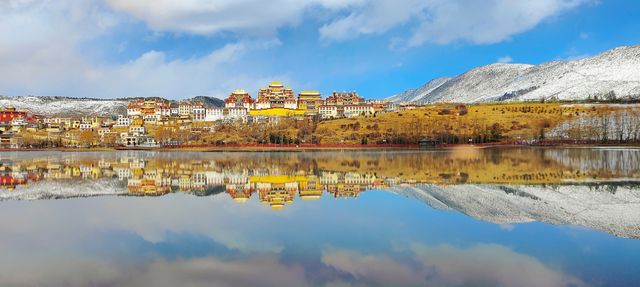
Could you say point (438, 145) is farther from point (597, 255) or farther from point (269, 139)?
point (597, 255)

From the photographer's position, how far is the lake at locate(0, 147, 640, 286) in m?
7.90

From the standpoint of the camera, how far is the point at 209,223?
12.4 m

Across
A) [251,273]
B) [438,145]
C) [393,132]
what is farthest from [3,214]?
[393,132]

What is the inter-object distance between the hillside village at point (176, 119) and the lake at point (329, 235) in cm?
7070

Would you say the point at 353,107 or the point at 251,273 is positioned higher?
the point at 353,107

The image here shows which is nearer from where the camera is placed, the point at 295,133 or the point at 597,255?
the point at 597,255

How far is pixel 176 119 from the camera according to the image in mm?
112875

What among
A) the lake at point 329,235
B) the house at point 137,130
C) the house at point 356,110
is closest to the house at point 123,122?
the house at point 137,130

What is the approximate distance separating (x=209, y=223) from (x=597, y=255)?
7898 millimetres

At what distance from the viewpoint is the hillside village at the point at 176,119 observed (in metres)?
91.0

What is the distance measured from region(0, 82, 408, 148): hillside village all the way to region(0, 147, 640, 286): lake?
70701mm

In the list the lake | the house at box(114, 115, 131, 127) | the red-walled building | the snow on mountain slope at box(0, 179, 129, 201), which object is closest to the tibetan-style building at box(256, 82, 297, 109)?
the house at box(114, 115, 131, 127)

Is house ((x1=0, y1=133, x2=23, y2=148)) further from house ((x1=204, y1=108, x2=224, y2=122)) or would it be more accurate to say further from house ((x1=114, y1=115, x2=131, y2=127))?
house ((x1=204, y1=108, x2=224, y2=122))

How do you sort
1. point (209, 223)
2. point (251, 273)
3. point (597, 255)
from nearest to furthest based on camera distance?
point (251, 273) < point (597, 255) < point (209, 223)
